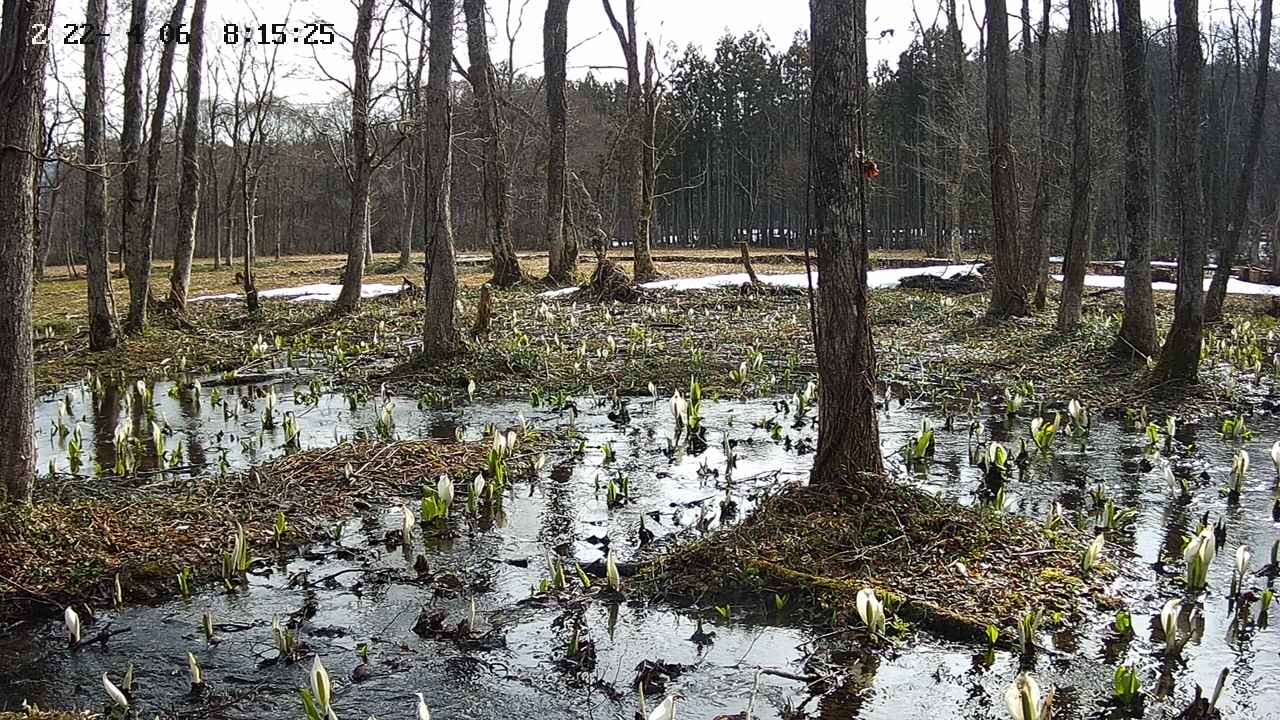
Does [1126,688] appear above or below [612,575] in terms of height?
below

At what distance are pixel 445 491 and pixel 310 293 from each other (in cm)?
1828

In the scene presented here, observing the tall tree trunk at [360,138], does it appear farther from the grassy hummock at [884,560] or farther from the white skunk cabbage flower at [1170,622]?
the white skunk cabbage flower at [1170,622]

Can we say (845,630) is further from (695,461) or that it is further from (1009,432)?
(1009,432)

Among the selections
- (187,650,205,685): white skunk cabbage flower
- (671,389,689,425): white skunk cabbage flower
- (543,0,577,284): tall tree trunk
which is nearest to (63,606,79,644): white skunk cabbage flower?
(187,650,205,685): white skunk cabbage flower

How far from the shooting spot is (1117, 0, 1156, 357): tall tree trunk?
10.3 m

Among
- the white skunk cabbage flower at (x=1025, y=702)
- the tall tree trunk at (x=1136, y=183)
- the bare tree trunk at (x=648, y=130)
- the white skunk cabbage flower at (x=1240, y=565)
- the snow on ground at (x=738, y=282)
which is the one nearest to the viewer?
the white skunk cabbage flower at (x=1025, y=702)

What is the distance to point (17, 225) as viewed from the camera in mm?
5238

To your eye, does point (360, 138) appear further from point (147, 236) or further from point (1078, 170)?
point (1078, 170)

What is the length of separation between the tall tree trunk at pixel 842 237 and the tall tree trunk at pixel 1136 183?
262 inches

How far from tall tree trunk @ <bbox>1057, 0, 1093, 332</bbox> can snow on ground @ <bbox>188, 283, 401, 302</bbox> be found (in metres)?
14.3

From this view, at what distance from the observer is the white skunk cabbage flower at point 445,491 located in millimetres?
5871

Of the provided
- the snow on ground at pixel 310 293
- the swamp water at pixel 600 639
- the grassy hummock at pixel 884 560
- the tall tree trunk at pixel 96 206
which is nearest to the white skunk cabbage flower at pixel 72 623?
the swamp water at pixel 600 639

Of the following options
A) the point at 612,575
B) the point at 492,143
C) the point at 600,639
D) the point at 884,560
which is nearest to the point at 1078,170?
the point at 884,560

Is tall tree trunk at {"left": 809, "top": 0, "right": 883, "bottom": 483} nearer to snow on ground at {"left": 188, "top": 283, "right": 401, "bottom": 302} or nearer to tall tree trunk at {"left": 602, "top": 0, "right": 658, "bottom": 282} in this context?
snow on ground at {"left": 188, "top": 283, "right": 401, "bottom": 302}
